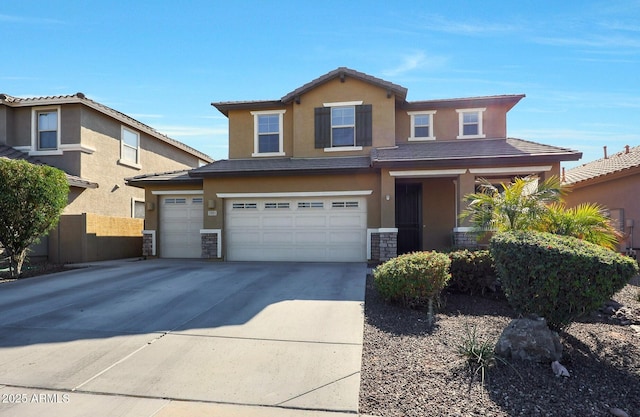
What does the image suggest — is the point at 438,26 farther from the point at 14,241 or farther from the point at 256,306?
the point at 14,241

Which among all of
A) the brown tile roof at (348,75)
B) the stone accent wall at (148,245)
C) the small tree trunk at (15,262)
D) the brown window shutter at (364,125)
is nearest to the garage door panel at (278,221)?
the brown window shutter at (364,125)

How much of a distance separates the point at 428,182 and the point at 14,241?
1343 cm

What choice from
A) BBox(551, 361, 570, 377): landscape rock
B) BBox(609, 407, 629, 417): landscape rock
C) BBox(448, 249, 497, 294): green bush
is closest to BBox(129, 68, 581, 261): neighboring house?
BBox(448, 249, 497, 294): green bush

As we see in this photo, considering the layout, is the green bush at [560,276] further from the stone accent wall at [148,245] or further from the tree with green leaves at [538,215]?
the stone accent wall at [148,245]

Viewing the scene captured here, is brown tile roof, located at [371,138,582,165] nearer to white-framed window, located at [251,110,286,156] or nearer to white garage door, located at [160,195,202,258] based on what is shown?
white-framed window, located at [251,110,286,156]

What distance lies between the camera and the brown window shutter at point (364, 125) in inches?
530

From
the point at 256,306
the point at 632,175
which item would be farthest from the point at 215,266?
the point at 632,175

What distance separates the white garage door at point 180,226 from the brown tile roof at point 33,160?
326 cm

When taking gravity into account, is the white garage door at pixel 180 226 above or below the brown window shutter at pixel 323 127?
below

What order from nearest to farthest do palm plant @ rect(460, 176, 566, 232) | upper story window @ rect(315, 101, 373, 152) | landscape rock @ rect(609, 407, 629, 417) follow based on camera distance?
landscape rock @ rect(609, 407, 629, 417)
palm plant @ rect(460, 176, 566, 232)
upper story window @ rect(315, 101, 373, 152)

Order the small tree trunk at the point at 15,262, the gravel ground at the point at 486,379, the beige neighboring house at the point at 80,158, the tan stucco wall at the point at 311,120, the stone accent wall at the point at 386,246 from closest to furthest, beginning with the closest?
the gravel ground at the point at 486,379 < the small tree trunk at the point at 15,262 < the stone accent wall at the point at 386,246 < the tan stucco wall at the point at 311,120 < the beige neighboring house at the point at 80,158

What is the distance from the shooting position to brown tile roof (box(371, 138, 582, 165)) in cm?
1107

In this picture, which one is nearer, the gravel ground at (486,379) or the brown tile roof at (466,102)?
the gravel ground at (486,379)

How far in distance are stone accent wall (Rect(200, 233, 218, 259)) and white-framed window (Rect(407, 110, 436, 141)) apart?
8391 mm
